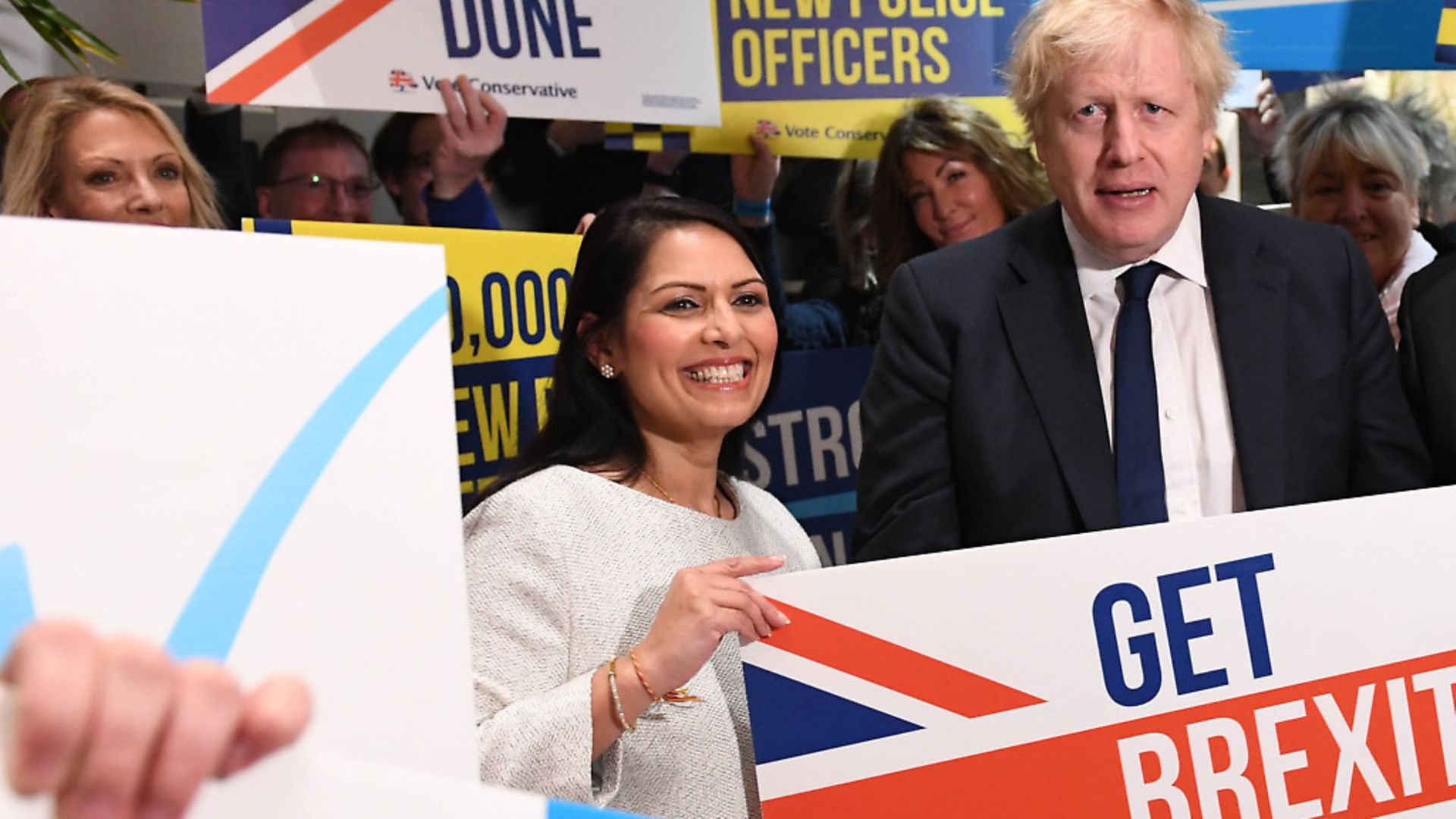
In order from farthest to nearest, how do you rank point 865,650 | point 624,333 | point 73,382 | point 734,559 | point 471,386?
point 471,386 → point 624,333 → point 734,559 → point 865,650 → point 73,382

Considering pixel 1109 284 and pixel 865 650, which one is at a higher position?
pixel 1109 284

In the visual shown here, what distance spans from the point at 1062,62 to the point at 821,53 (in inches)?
69.1

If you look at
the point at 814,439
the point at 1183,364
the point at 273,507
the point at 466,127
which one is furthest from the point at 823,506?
the point at 273,507

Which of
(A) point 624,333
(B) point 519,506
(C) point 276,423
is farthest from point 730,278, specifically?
(C) point 276,423

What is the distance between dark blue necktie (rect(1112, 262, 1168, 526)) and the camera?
7.24 feet

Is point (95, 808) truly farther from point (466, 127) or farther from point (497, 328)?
point (466, 127)

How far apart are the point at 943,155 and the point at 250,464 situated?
3.04 meters

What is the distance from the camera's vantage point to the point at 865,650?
5.91ft

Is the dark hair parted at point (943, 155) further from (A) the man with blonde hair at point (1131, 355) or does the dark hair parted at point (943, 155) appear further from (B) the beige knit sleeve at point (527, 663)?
(B) the beige knit sleeve at point (527, 663)

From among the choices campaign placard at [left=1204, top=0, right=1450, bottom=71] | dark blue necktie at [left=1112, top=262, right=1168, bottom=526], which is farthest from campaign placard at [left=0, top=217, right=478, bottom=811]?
campaign placard at [left=1204, top=0, right=1450, bottom=71]

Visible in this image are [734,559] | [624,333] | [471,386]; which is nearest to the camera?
[734,559]

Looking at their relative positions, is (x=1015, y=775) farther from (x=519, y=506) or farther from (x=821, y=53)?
(x=821, y=53)

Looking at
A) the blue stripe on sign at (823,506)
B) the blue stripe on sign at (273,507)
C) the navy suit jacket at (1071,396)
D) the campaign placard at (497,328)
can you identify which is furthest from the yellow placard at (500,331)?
the blue stripe on sign at (273,507)

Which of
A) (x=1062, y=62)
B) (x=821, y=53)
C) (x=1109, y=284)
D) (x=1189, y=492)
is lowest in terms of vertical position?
(x=1189, y=492)
